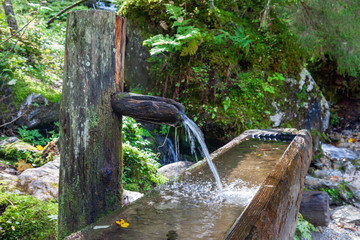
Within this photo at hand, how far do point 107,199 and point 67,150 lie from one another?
0.50m

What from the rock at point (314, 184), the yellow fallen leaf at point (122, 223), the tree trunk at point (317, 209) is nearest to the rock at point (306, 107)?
the rock at point (314, 184)

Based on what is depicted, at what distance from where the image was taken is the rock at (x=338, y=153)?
832 centimetres

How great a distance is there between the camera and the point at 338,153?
8.63 metres

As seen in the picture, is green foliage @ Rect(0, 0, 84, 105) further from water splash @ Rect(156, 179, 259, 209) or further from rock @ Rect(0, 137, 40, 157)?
water splash @ Rect(156, 179, 259, 209)

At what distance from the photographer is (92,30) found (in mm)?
2102

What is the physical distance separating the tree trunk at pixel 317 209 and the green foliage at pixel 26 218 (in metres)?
3.86

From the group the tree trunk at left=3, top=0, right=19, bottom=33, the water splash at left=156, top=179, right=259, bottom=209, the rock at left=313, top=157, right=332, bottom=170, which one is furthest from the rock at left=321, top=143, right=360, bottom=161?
the tree trunk at left=3, top=0, right=19, bottom=33

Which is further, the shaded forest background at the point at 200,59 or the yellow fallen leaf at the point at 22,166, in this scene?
the shaded forest background at the point at 200,59

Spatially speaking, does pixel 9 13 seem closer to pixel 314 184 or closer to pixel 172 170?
pixel 172 170

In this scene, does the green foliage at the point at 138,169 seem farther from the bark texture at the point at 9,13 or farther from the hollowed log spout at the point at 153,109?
the bark texture at the point at 9,13

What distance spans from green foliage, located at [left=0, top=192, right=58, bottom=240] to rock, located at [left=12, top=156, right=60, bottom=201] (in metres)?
0.26

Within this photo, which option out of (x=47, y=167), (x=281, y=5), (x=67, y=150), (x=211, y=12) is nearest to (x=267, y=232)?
(x=67, y=150)

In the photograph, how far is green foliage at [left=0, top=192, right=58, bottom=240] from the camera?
2639mm

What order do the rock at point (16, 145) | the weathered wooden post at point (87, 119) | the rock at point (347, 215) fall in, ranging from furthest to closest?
the rock at point (347, 215) → the rock at point (16, 145) → the weathered wooden post at point (87, 119)
